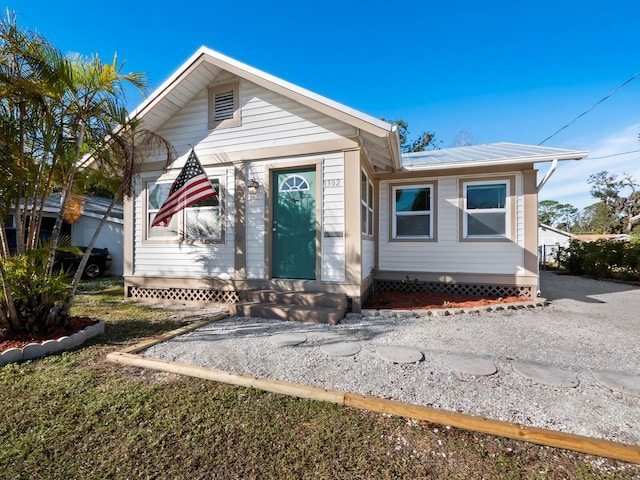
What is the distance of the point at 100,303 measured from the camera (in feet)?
20.7

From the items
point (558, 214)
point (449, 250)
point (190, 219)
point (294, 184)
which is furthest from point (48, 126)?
point (558, 214)

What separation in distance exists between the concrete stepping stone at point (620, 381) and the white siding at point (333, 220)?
3483 mm

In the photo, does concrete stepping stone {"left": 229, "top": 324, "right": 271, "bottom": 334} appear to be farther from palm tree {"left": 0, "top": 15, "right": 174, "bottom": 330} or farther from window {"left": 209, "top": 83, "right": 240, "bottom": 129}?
window {"left": 209, "top": 83, "right": 240, "bottom": 129}

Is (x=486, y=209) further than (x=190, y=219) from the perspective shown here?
Yes

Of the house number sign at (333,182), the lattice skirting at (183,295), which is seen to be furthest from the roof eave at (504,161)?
the lattice skirting at (183,295)

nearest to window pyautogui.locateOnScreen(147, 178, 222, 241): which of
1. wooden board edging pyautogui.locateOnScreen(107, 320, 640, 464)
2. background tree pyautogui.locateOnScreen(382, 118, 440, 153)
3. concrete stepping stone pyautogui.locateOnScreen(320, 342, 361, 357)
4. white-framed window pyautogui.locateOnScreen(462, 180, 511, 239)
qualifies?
wooden board edging pyautogui.locateOnScreen(107, 320, 640, 464)

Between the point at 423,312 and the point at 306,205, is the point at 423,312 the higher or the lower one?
the lower one

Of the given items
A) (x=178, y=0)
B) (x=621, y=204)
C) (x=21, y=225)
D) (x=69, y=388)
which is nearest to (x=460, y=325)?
(x=69, y=388)

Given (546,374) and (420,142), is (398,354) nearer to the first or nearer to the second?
(546,374)

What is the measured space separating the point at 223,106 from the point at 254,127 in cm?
96

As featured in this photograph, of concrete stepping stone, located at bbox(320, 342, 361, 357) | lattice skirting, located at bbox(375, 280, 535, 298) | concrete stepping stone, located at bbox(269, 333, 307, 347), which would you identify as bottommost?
concrete stepping stone, located at bbox(320, 342, 361, 357)

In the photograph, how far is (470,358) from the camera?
11.1 ft

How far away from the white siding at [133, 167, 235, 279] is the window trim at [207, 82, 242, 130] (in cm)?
94

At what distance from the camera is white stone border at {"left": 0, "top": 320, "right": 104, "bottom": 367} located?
10.5 feet
